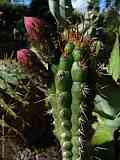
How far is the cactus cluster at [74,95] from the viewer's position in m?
2.57

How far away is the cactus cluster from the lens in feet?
8.43

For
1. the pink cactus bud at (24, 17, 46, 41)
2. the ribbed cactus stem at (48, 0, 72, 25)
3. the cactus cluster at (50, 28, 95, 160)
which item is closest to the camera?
the cactus cluster at (50, 28, 95, 160)

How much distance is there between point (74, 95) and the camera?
2.59 m

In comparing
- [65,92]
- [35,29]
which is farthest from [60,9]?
[65,92]

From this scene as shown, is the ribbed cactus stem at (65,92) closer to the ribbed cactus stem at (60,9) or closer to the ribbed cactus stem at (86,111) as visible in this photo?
the ribbed cactus stem at (86,111)

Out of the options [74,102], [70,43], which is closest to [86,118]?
[74,102]

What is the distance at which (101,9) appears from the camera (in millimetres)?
3334

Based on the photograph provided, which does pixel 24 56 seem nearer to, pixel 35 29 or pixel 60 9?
pixel 35 29

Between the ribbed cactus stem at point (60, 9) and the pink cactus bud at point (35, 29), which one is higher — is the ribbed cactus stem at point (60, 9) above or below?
above

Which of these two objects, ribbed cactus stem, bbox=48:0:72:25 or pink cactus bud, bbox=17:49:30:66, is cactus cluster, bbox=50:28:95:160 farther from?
ribbed cactus stem, bbox=48:0:72:25

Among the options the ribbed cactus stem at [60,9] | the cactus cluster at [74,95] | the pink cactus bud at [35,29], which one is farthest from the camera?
the ribbed cactus stem at [60,9]

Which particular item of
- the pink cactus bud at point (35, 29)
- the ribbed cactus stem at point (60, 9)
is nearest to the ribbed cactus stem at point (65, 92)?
the pink cactus bud at point (35, 29)

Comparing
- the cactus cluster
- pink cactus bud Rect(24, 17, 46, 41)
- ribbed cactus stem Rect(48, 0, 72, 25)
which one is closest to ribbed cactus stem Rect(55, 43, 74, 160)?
the cactus cluster

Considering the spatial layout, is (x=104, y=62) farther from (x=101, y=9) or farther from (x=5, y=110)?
(x=5, y=110)
